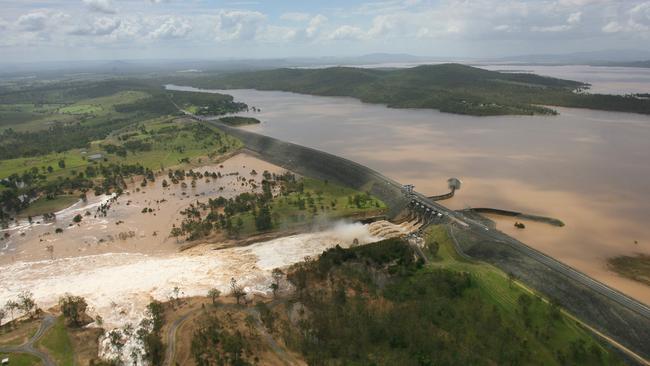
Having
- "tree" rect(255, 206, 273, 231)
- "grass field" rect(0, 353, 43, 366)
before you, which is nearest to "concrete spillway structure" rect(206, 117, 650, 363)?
"tree" rect(255, 206, 273, 231)

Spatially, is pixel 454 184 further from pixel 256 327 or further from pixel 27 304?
pixel 27 304

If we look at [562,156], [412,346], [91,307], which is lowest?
[91,307]

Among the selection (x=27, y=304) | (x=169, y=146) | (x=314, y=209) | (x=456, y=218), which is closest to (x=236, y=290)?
(x=27, y=304)

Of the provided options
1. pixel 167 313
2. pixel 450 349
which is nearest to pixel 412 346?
pixel 450 349

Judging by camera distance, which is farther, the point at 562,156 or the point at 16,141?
the point at 16,141

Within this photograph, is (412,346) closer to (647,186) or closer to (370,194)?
(370,194)

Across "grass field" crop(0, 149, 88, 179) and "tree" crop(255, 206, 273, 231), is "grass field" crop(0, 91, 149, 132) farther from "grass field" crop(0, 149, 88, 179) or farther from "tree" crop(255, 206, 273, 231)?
"tree" crop(255, 206, 273, 231)
